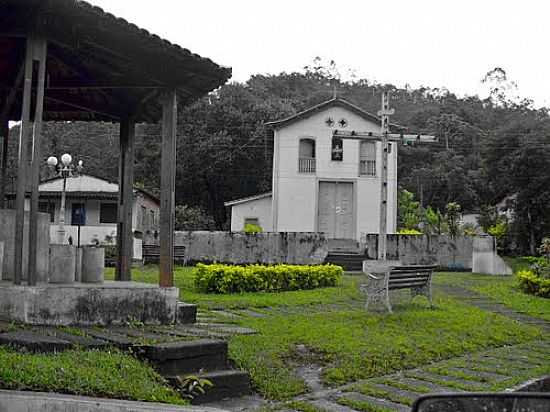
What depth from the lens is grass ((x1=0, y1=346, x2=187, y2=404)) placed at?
4.64 meters

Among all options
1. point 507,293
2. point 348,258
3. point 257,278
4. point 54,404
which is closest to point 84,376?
point 54,404

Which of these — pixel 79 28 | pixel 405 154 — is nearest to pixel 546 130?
pixel 405 154

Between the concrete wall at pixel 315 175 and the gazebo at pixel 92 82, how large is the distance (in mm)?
20434

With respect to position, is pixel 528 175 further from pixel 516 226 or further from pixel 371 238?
pixel 371 238

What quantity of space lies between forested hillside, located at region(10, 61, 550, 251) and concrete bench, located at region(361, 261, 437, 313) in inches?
933

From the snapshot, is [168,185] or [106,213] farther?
[106,213]

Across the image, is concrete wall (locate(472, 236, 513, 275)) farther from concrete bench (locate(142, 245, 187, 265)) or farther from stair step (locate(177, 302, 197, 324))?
stair step (locate(177, 302, 197, 324))

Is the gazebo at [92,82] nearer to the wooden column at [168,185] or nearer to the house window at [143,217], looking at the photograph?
the wooden column at [168,185]

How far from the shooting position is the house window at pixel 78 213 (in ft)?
112

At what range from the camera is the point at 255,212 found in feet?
112

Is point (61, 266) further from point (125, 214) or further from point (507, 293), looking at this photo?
point (507, 293)

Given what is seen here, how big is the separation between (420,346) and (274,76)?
1938 inches

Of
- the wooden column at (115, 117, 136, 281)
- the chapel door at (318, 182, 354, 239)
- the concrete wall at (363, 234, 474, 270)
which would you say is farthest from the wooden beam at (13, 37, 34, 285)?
the chapel door at (318, 182, 354, 239)

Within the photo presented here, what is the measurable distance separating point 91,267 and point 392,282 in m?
4.67
